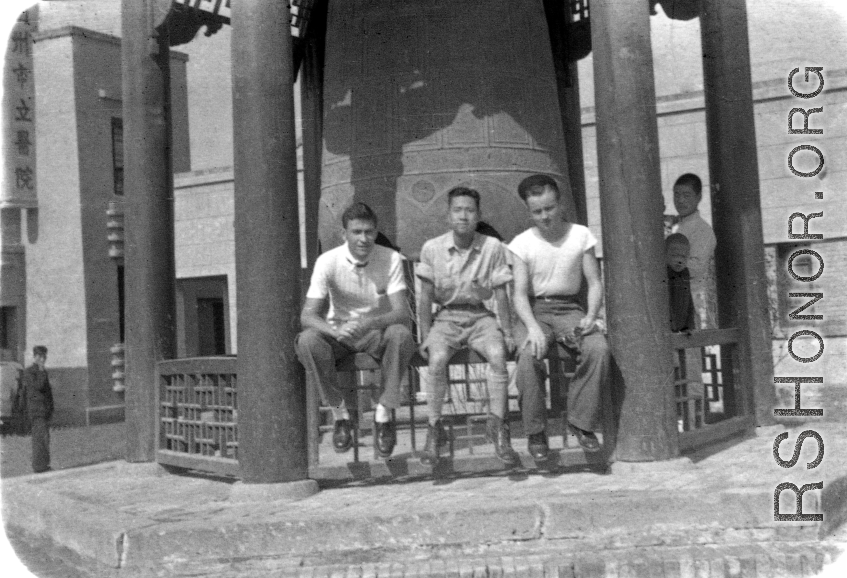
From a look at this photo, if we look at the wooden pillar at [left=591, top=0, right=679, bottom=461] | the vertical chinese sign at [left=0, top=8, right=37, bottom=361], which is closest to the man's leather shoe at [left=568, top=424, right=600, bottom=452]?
the wooden pillar at [left=591, top=0, right=679, bottom=461]

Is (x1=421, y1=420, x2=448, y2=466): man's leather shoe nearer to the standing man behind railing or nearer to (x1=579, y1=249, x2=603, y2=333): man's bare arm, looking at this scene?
(x1=579, y1=249, x2=603, y2=333): man's bare arm

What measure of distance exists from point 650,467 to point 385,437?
1.59 metres

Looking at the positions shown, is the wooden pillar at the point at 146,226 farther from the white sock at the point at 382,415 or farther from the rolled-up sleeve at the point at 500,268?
the rolled-up sleeve at the point at 500,268

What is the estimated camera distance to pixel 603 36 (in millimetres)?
6297

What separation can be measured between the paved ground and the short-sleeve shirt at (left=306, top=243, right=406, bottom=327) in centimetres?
125

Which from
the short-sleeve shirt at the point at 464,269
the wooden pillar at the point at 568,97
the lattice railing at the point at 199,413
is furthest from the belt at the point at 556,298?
the wooden pillar at the point at 568,97

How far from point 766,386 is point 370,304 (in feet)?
11.1

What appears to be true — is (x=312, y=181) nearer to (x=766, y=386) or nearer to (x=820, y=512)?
(x=766, y=386)

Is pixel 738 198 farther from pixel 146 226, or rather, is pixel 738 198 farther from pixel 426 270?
pixel 146 226

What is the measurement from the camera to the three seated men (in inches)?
235

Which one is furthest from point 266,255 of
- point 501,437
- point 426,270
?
point 501,437

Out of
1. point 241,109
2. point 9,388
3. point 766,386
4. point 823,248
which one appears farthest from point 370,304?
point 9,388

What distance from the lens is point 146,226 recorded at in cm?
777

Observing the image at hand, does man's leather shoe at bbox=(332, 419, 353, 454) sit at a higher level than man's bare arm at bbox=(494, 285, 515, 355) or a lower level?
lower
